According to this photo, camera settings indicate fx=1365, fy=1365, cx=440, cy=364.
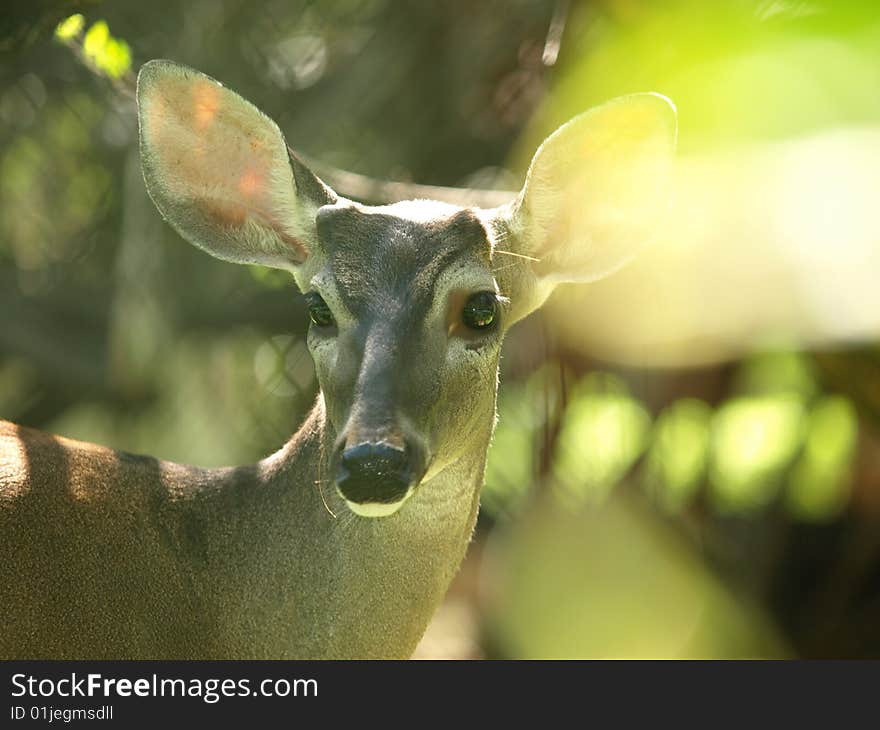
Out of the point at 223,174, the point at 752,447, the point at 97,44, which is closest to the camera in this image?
the point at 223,174

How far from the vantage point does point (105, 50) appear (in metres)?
4.61

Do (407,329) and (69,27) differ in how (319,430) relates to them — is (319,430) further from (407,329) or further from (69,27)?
(69,27)

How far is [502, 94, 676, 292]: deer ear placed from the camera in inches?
164

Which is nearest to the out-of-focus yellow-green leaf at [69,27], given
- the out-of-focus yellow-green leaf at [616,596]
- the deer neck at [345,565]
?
the deer neck at [345,565]

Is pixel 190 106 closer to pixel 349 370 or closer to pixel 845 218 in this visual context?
pixel 349 370

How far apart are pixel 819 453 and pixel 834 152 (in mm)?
2040

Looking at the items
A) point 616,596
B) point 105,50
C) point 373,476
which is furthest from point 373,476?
point 616,596

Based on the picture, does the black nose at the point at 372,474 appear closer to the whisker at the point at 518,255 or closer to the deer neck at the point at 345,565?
the deer neck at the point at 345,565

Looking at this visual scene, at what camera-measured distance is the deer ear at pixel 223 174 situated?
158 inches

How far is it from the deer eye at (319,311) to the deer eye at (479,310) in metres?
0.37

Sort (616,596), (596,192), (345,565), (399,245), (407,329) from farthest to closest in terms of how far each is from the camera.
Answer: (616,596), (596,192), (345,565), (399,245), (407,329)

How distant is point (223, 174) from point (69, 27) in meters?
0.74

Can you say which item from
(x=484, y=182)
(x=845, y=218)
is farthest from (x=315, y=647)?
(x=484, y=182)

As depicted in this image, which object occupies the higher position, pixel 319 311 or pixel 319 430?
pixel 319 311
